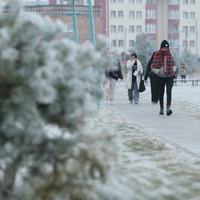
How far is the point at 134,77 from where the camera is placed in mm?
21781

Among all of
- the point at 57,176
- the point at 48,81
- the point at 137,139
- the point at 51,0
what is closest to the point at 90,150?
the point at 57,176

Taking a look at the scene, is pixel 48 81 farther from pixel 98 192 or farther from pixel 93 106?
pixel 98 192

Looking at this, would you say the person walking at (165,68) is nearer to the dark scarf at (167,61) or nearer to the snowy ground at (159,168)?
the dark scarf at (167,61)

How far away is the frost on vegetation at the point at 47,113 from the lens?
4281 millimetres

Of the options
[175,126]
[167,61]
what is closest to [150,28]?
[167,61]

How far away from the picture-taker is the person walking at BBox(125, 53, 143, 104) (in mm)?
21469

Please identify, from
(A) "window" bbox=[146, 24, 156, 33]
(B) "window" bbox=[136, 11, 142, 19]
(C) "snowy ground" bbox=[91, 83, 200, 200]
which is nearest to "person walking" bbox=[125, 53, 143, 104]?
(C) "snowy ground" bbox=[91, 83, 200, 200]

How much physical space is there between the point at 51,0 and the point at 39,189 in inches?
4306

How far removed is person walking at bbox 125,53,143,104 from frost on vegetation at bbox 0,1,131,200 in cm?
1671

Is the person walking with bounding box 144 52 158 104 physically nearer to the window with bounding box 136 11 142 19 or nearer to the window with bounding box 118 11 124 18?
the window with bounding box 118 11 124 18

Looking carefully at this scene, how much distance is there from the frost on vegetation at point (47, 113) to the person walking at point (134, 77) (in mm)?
16707

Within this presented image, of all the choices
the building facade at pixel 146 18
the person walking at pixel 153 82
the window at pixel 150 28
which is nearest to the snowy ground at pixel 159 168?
the person walking at pixel 153 82

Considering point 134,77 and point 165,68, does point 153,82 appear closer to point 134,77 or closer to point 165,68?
point 134,77

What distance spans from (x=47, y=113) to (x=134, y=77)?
56.8 ft
